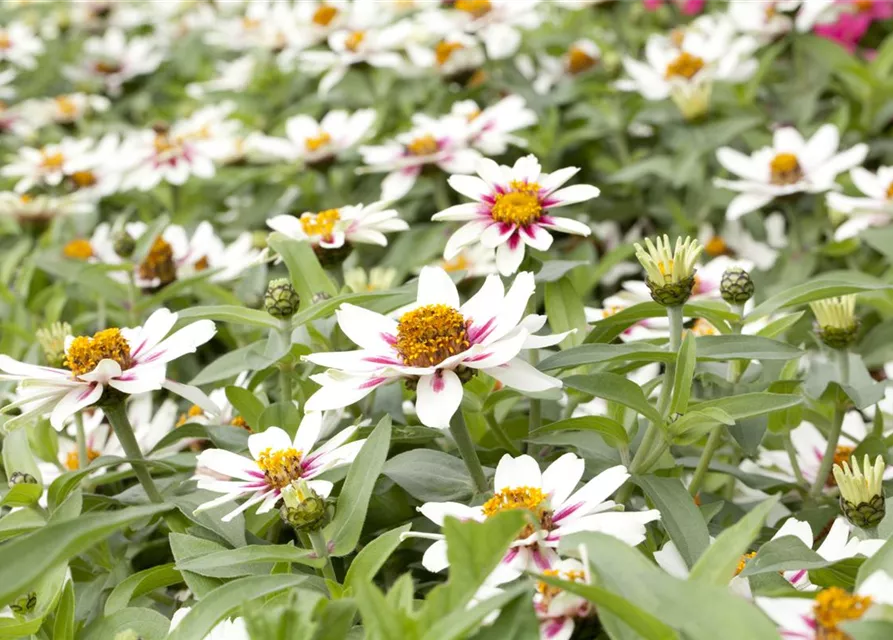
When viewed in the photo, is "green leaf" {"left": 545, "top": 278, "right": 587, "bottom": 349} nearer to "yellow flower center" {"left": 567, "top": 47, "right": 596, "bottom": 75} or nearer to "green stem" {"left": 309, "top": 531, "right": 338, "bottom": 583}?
"green stem" {"left": 309, "top": 531, "right": 338, "bottom": 583}

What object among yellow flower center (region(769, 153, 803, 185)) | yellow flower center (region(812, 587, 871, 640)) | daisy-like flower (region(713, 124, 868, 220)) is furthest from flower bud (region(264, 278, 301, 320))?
yellow flower center (region(769, 153, 803, 185))

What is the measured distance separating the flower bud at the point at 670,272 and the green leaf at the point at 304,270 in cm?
35

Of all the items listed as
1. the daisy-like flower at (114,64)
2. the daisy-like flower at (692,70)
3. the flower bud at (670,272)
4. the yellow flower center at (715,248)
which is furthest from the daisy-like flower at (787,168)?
the daisy-like flower at (114,64)

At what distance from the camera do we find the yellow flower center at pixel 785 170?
1.60 m

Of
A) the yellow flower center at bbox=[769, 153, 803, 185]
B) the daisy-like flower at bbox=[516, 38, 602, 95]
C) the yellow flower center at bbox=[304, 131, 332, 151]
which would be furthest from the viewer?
the daisy-like flower at bbox=[516, 38, 602, 95]

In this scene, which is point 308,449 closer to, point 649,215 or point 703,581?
point 703,581

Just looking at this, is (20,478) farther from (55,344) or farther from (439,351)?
(439,351)

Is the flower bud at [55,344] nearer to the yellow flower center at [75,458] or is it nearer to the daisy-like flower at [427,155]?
the yellow flower center at [75,458]

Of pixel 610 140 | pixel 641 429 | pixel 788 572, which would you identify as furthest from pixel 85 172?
pixel 788 572

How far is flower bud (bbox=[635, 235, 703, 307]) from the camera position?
0.96 metres

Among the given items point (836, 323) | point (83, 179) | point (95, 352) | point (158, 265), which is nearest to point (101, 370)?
point (95, 352)

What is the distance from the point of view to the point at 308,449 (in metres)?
0.95

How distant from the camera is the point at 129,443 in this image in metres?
1.05

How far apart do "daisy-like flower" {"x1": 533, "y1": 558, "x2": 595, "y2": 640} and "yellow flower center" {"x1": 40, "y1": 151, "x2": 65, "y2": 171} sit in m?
1.56
